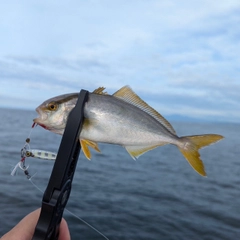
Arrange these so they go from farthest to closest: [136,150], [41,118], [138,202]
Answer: [138,202] < [136,150] < [41,118]

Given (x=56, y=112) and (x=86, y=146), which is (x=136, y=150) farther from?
(x=56, y=112)

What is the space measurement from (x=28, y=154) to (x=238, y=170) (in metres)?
23.6

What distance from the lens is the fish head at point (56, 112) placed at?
100 inches

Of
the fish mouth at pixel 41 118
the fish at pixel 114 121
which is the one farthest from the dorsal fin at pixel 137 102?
the fish mouth at pixel 41 118

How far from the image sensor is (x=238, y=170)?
79.0 feet

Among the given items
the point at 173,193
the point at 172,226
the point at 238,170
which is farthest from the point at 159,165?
the point at 172,226

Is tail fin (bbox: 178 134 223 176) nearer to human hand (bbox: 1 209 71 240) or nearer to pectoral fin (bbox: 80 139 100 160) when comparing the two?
pectoral fin (bbox: 80 139 100 160)

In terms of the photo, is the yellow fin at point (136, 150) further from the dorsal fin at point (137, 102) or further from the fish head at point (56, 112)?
the fish head at point (56, 112)

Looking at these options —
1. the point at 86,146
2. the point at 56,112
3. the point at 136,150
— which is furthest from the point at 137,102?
the point at 56,112

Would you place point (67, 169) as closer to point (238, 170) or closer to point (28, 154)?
point (28, 154)

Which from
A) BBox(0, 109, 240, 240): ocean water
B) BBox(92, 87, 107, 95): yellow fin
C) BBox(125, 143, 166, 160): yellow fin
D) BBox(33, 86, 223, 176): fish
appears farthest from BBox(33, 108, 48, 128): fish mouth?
BBox(0, 109, 240, 240): ocean water

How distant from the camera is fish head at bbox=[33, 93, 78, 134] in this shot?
2.54 metres

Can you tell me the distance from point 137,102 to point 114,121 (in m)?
0.29

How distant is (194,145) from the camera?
2748 mm
